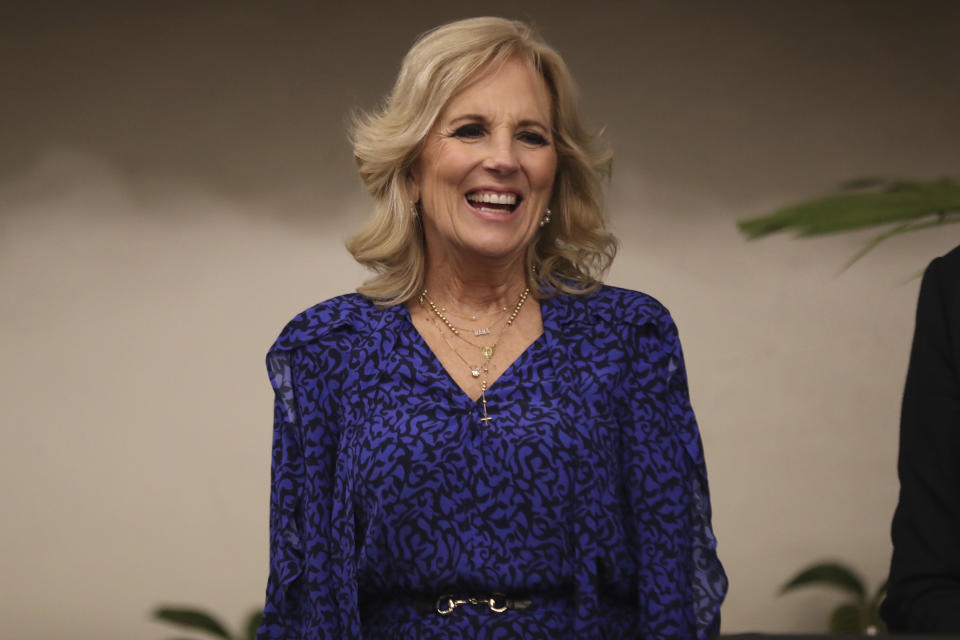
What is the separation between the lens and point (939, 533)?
1137mm

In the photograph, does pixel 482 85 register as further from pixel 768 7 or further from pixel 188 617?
pixel 768 7

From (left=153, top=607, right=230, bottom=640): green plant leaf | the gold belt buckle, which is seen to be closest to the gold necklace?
the gold belt buckle

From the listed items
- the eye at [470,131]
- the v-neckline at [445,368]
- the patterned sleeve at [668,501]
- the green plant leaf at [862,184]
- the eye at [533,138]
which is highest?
the eye at [470,131]

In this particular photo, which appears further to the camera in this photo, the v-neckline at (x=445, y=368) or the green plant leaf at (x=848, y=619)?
the green plant leaf at (x=848, y=619)

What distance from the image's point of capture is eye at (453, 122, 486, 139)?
182 centimetres

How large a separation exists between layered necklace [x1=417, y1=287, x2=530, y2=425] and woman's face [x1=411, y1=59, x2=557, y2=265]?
4.7 inches

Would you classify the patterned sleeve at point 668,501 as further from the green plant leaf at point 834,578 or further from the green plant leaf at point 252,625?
the green plant leaf at point 252,625

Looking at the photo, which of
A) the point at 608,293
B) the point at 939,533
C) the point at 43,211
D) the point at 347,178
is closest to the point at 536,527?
the point at 608,293

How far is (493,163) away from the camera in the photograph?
1.78 m

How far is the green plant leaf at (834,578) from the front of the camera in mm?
4145

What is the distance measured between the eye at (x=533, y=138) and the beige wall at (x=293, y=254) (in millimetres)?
2725

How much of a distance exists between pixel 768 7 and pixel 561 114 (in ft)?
9.92

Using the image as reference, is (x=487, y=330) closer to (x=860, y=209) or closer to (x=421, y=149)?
(x=421, y=149)

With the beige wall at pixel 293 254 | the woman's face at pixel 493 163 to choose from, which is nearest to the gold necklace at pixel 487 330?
the woman's face at pixel 493 163
